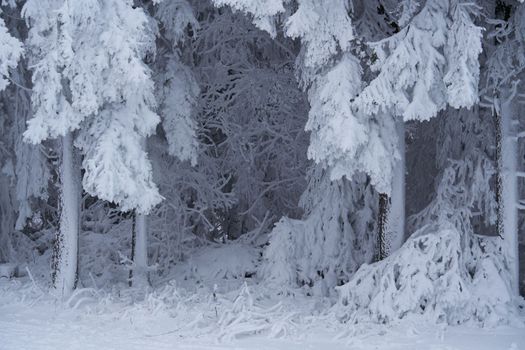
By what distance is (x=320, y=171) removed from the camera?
13.4 m

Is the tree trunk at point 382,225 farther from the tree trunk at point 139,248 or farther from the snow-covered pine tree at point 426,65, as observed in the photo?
the tree trunk at point 139,248

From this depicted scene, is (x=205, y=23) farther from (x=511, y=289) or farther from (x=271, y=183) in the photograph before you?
(x=511, y=289)

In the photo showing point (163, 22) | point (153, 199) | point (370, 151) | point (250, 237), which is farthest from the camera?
point (250, 237)

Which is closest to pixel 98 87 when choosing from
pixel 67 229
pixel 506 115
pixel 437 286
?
pixel 67 229

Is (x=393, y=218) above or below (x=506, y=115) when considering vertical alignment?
below

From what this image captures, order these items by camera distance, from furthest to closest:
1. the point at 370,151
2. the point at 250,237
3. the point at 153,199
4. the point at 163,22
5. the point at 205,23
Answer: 1. the point at 250,237
2. the point at 205,23
3. the point at 163,22
4. the point at 153,199
5. the point at 370,151

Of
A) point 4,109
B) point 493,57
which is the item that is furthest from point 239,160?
point 493,57

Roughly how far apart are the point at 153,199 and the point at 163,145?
284 cm

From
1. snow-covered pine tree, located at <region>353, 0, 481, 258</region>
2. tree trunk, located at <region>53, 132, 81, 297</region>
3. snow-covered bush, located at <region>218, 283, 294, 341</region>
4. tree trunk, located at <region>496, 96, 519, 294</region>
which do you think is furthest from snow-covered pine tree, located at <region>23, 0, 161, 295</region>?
tree trunk, located at <region>496, 96, 519, 294</region>

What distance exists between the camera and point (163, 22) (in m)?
13.7

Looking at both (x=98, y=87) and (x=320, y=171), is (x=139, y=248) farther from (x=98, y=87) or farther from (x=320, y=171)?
(x=98, y=87)

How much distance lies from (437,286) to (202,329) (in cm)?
350

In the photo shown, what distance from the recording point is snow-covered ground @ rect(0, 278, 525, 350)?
29.8ft

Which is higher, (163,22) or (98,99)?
(163,22)
